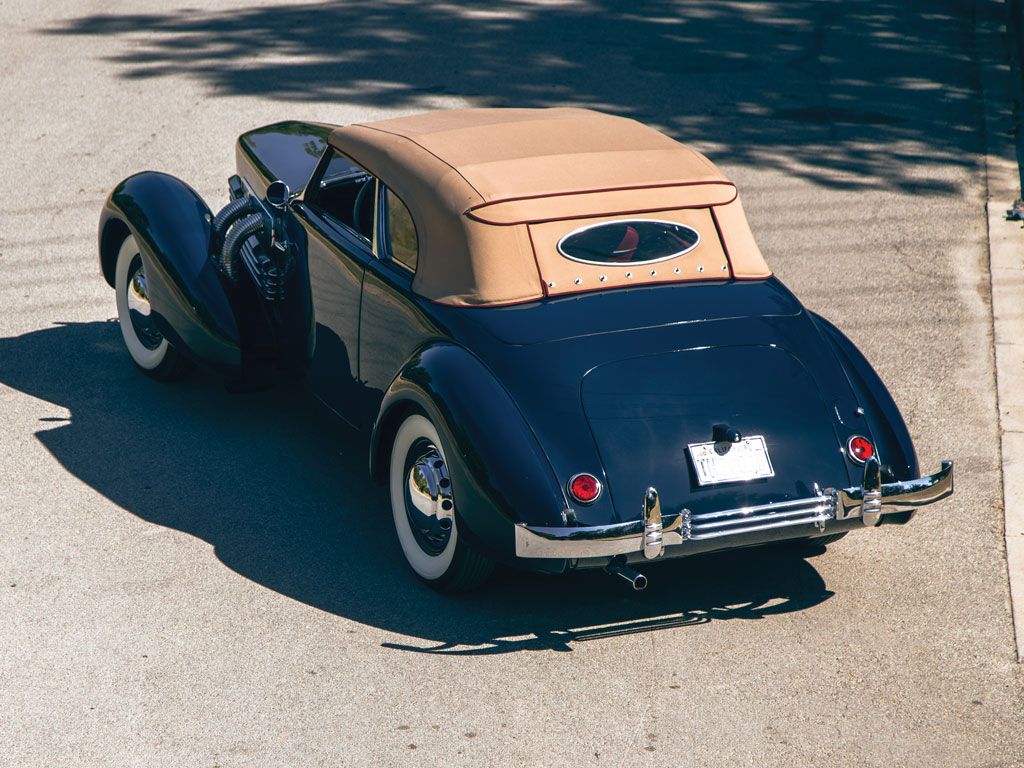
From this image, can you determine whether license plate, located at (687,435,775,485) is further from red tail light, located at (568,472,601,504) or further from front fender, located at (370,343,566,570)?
front fender, located at (370,343,566,570)

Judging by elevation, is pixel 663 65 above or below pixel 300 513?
above

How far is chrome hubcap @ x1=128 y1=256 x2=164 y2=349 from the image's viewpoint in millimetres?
7074

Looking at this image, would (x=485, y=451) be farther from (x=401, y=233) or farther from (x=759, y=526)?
(x=401, y=233)

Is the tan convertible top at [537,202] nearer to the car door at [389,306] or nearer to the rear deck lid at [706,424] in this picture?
the car door at [389,306]

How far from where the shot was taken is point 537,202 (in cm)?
540

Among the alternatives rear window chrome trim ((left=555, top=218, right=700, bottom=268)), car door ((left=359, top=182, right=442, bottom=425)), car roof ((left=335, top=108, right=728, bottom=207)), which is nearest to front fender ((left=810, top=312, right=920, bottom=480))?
rear window chrome trim ((left=555, top=218, right=700, bottom=268))

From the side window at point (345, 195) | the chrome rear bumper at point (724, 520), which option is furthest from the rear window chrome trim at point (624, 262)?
the chrome rear bumper at point (724, 520)

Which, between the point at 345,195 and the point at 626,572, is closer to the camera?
the point at 626,572

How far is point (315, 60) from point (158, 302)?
22.5 ft

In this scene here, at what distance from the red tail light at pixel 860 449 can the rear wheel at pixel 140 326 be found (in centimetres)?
362

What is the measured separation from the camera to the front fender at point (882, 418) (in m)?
5.07

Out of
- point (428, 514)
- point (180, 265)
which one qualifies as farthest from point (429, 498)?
point (180, 265)

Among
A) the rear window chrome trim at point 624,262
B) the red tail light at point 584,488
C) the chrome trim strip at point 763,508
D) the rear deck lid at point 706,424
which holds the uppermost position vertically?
the rear window chrome trim at point 624,262

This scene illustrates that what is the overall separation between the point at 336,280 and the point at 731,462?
2.16m
